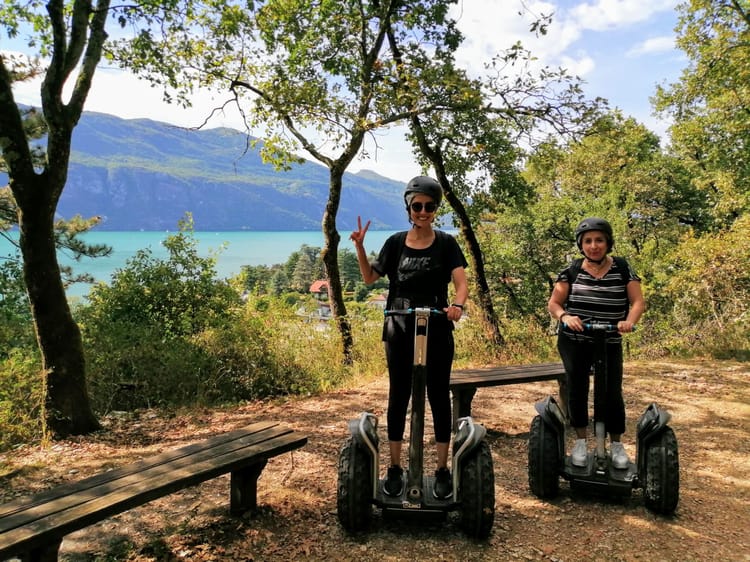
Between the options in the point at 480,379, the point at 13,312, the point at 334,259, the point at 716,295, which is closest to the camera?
Result: the point at 480,379

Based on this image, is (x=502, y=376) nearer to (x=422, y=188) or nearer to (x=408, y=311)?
(x=408, y=311)

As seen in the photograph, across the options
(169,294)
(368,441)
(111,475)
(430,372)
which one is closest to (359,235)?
(430,372)

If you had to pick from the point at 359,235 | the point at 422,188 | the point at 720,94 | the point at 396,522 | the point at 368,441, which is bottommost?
the point at 396,522

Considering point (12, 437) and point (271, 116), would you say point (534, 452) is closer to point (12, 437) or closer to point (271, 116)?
point (12, 437)

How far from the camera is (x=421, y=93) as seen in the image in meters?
7.74

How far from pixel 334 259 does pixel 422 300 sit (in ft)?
20.4

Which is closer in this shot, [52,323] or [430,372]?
[430,372]

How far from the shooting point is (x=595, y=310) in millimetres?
3088

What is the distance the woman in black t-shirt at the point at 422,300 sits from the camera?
271 centimetres

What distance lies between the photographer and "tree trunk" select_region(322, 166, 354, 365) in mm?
8422

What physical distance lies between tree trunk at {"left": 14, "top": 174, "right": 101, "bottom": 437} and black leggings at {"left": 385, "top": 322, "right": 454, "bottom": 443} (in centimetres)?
364

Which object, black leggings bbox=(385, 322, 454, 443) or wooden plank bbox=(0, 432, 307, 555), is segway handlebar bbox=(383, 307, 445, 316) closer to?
black leggings bbox=(385, 322, 454, 443)

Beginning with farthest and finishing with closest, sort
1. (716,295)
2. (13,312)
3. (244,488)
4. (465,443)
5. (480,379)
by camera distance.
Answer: (716,295) < (13,312) < (480,379) < (244,488) < (465,443)

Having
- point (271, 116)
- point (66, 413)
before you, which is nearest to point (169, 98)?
point (271, 116)
